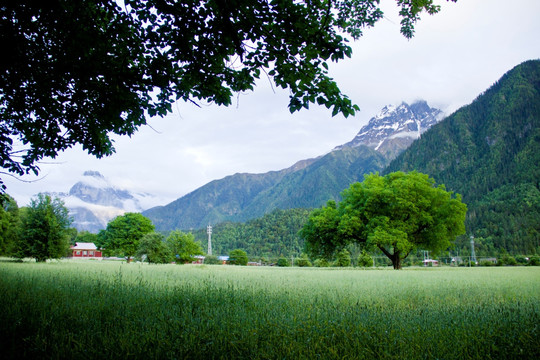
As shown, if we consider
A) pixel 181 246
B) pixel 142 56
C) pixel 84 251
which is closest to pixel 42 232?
pixel 181 246

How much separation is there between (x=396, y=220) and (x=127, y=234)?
55621 millimetres

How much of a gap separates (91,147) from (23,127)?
1.66 meters

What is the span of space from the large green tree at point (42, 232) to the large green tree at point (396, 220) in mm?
26295

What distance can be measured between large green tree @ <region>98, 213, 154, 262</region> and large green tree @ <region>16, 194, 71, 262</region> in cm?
3376

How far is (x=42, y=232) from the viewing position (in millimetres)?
29000

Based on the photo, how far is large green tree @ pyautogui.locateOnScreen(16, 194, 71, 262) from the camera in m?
28.9

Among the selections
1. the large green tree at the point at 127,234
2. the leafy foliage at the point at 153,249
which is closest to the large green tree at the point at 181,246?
the leafy foliage at the point at 153,249

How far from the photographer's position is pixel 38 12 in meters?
6.27

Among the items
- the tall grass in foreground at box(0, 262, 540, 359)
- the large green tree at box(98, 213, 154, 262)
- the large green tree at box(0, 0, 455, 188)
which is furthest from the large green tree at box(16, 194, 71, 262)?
the large green tree at box(98, 213, 154, 262)

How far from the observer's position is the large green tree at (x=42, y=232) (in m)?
28.9

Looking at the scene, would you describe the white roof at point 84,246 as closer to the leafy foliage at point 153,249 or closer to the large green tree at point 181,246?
the large green tree at point 181,246

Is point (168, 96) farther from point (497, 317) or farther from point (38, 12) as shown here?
point (497, 317)

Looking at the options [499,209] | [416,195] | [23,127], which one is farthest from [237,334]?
[499,209]

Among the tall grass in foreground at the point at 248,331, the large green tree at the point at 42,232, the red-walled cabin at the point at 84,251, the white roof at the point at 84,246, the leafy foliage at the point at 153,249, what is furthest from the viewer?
the white roof at the point at 84,246
